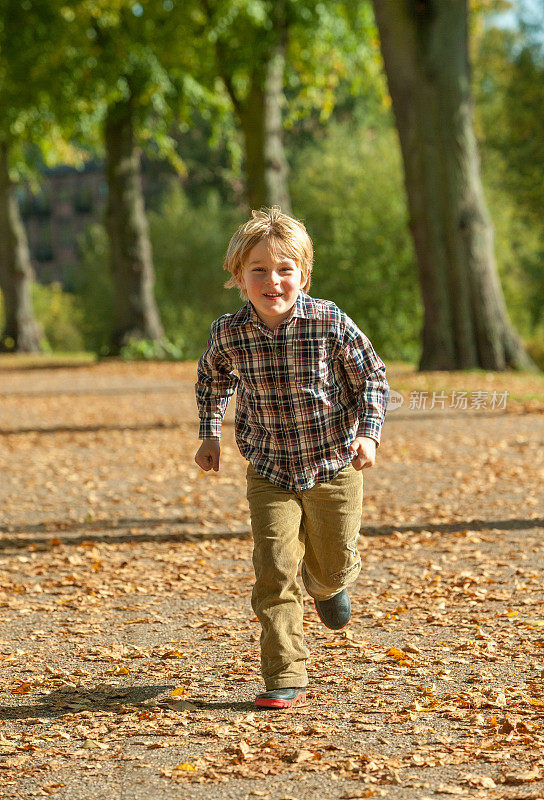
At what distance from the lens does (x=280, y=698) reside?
151 inches

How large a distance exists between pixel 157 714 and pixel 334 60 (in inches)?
884

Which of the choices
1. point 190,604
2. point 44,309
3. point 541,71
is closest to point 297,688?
point 190,604

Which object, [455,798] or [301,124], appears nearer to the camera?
[455,798]

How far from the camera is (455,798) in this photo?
3.01 metres

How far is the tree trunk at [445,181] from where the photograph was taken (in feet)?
50.8

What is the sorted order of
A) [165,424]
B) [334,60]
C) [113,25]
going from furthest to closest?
[334,60] → [113,25] → [165,424]

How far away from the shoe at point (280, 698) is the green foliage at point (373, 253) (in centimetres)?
3186

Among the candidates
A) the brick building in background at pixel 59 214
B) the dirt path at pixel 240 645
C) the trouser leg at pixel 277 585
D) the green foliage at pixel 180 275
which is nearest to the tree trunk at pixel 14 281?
the green foliage at pixel 180 275

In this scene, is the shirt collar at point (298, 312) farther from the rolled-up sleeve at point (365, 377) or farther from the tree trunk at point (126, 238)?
the tree trunk at point (126, 238)

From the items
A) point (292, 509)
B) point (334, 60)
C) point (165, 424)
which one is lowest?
point (165, 424)

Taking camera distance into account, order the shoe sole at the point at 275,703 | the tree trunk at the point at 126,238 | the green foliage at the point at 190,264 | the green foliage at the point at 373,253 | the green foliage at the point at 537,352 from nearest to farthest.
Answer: the shoe sole at the point at 275,703 → the tree trunk at the point at 126,238 → the green foliage at the point at 537,352 → the green foliage at the point at 373,253 → the green foliage at the point at 190,264

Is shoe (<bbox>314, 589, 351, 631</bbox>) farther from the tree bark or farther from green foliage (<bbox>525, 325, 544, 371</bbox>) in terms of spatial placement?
green foliage (<bbox>525, 325, 544, 371</bbox>)

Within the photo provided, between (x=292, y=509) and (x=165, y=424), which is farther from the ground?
(x=292, y=509)

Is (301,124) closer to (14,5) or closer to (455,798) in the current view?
(14,5)
